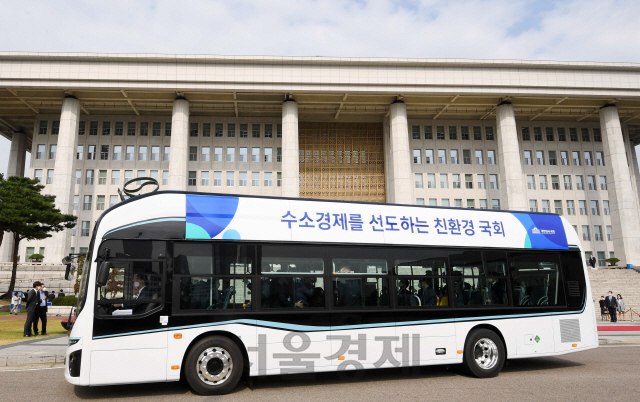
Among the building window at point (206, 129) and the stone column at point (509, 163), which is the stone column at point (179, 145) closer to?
the building window at point (206, 129)

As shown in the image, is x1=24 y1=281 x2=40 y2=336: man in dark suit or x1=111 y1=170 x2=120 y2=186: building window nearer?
x1=24 y1=281 x2=40 y2=336: man in dark suit

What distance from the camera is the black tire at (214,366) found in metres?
7.46

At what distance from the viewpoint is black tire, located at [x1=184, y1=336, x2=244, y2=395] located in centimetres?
746

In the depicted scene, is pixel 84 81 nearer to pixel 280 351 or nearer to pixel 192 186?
pixel 192 186

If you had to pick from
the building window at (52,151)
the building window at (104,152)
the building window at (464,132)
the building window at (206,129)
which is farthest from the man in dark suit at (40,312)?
the building window at (464,132)

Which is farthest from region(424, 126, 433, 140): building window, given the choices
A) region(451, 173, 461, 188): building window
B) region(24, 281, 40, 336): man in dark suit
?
region(24, 281, 40, 336): man in dark suit

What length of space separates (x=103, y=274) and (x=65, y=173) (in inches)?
1624

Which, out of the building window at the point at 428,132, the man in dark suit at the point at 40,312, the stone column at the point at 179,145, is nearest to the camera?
the man in dark suit at the point at 40,312

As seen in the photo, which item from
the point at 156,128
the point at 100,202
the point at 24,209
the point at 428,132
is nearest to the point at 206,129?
the point at 156,128

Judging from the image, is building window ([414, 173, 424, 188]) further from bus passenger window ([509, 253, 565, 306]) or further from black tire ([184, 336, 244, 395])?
black tire ([184, 336, 244, 395])

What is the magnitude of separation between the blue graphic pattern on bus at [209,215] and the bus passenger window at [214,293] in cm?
74

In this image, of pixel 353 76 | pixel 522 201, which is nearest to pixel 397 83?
pixel 353 76

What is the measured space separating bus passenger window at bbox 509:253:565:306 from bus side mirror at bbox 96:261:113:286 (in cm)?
777

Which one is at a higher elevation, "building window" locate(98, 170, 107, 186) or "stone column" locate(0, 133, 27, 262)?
"stone column" locate(0, 133, 27, 262)
